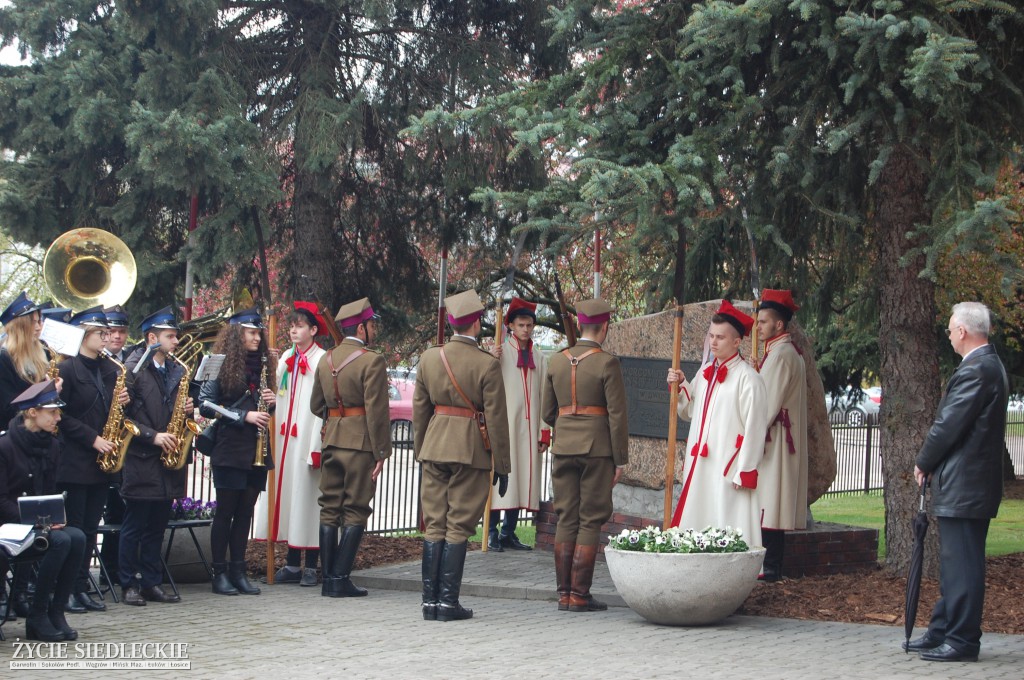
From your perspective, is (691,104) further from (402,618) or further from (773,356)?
(402,618)

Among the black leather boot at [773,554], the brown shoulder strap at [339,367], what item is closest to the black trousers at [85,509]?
the brown shoulder strap at [339,367]

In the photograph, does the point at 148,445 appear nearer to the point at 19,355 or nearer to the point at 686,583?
the point at 19,355

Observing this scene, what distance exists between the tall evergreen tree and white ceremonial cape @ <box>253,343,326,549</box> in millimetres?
2635

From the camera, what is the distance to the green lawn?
14.0 m

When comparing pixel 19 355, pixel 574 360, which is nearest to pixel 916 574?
pixel 574 360

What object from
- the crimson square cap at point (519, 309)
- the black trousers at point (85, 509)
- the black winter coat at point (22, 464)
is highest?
the crimson square cap at point (519, 309)

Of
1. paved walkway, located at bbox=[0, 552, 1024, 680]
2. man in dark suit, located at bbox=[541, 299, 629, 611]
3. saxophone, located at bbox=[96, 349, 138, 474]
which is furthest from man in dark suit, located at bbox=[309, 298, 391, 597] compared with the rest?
saxophone, located at bbox=[96, 349, 138, 474]

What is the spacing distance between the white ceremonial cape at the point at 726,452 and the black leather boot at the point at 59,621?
4.33 meters

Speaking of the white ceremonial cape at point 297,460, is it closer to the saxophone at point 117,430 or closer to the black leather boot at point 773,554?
the saxophone at point 117,430

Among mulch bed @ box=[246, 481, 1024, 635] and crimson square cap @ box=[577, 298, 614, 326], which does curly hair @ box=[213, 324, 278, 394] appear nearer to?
mulch bed @ box=[246, 481, 1024, 635]

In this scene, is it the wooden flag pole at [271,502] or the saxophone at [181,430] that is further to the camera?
the wooden flag pole at [271,502]

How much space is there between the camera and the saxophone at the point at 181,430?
9.53m

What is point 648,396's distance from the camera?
459 inches

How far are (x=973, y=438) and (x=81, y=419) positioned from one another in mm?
5984
